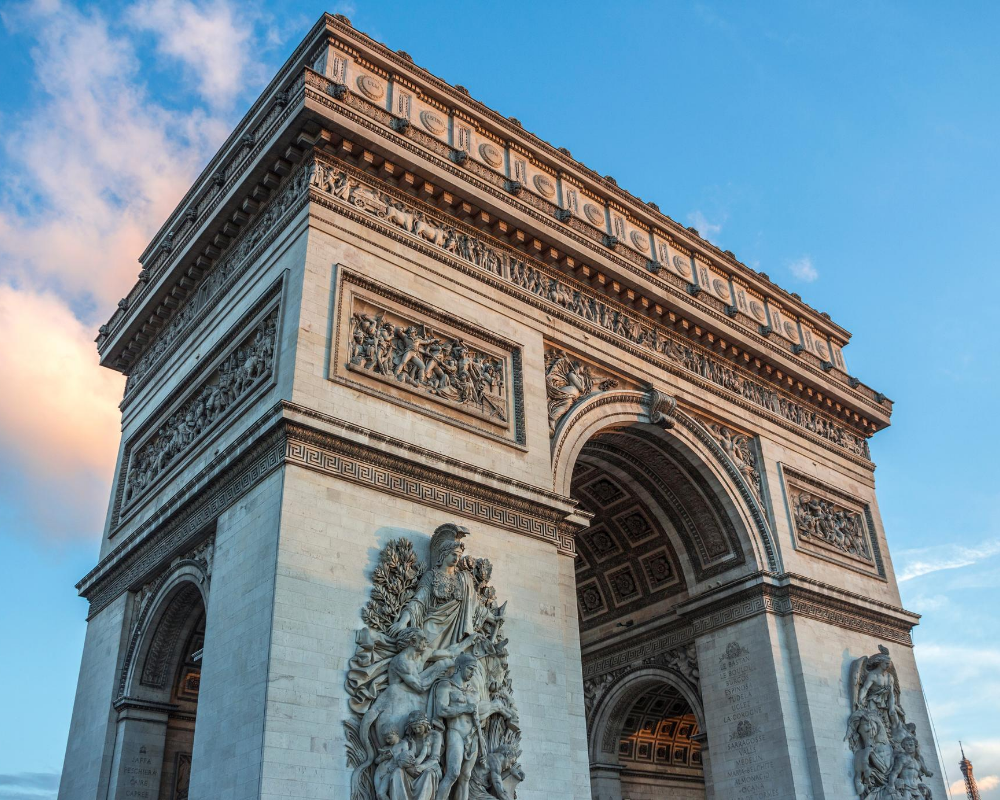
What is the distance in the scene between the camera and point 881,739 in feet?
60.9

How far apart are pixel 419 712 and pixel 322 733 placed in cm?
118

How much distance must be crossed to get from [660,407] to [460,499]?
595 cm

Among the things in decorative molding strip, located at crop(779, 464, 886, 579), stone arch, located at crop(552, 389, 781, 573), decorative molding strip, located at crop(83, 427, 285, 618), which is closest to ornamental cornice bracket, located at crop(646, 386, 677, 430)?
stone arch, located at crop(552, 389, 781, 573)

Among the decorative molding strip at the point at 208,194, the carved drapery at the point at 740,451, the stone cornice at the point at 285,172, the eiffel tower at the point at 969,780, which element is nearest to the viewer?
the stone cornice at the point at 285,172

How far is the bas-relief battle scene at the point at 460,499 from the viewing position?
12.2 meters

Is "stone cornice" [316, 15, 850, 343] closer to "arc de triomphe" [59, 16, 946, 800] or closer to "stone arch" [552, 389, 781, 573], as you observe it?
"arc de triomphe" [59, 16, 946, 800]

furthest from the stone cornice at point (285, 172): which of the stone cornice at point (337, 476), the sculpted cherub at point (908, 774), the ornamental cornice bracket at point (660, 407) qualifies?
the sculpted cherub at point (908, 774)

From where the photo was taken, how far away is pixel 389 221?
15609 mm

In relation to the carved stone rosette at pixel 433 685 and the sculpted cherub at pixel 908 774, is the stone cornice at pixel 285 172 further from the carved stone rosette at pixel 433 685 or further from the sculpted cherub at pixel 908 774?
the sculpted cherub at pixel 908 774

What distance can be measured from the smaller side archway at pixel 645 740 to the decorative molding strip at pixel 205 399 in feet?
35.2

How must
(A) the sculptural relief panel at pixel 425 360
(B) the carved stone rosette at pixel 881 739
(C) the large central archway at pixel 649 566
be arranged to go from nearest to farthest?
(A) the sculptural relief panel at pixel 425 360
(B) the carved stone rosette at pixel 881 739
(C) the large central archway at pixel 649 566

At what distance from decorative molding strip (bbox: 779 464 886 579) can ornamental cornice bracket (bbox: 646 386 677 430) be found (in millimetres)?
3655

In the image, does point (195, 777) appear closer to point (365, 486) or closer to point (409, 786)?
point (409, 786)

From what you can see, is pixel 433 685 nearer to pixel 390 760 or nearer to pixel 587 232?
pixel 390 760
